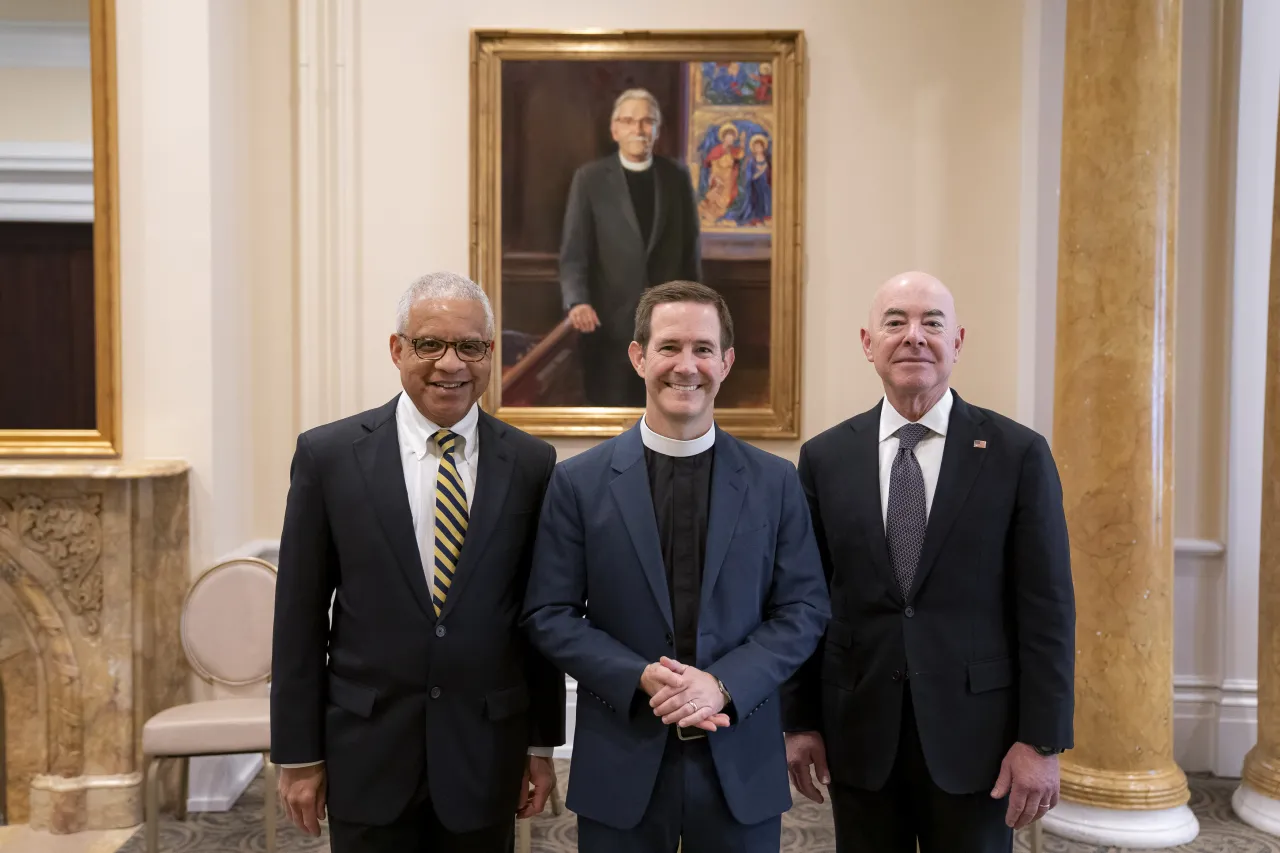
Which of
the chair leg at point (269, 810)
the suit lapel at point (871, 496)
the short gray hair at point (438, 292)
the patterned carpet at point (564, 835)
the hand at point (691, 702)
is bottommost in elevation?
the patterned carpet at point (564, 835)

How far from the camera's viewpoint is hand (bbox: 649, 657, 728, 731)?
77.5 inches

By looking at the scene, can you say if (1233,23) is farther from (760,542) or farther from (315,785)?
(315,785)

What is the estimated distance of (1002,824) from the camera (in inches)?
93.7

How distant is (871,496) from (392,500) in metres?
1.07

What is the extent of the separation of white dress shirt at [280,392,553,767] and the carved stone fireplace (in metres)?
2.34

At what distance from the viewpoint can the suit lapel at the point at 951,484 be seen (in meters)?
2.36

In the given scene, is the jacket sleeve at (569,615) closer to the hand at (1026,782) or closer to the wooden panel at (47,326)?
the hand at (1026,782)

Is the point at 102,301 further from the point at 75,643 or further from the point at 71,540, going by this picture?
the point at 75,643

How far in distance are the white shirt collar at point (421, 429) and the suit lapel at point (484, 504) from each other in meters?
0.03

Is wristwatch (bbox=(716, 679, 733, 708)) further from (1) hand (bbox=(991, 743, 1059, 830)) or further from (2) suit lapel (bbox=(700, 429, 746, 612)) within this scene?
(1) hand (bbox=(991, 743, 1059, 830))

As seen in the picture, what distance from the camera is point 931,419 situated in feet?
8.07

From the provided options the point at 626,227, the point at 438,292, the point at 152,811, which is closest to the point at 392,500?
the point at 438,292

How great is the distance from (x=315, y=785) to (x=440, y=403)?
86 cm

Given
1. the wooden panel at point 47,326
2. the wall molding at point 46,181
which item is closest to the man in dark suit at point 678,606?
the wooden panel at point 47,326
